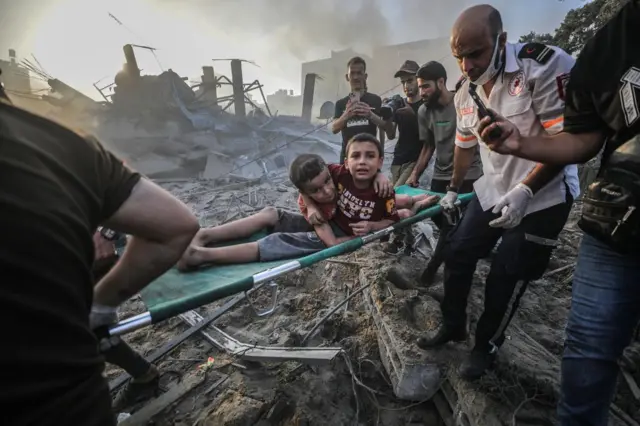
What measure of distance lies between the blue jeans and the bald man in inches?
20.4

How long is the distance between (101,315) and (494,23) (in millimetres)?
2283

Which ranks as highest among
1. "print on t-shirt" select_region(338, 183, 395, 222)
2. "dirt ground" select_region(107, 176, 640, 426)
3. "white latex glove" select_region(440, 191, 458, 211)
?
"white latex glove" select_region(440, 191, 458, 211)

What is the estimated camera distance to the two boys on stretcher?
2307 millimetres

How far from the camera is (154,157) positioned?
11.8m

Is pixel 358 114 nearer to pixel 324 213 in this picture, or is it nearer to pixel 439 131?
pixel 439 131

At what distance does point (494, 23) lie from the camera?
1732mm

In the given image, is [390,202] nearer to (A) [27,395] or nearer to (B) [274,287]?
(B) [274,287]

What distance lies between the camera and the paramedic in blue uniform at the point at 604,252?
1.03m

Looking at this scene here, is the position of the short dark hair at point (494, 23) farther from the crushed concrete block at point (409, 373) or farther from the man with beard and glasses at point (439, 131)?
the crushed concrete block at point (409, 373)

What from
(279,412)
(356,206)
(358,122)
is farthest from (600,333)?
(358,122)

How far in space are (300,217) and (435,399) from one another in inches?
61.9

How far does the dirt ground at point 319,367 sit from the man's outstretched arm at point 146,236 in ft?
3.46

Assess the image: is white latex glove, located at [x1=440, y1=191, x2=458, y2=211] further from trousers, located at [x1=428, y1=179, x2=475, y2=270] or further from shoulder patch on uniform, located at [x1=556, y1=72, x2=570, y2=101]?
shoulder patch on uniform, located at [x1=556, y1=72, x2=570, y2=101]

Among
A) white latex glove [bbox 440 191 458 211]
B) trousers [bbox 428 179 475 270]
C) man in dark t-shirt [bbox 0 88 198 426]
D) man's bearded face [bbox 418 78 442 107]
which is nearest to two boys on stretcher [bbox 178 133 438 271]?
white latex glove [bbox 440 191 458 211]
